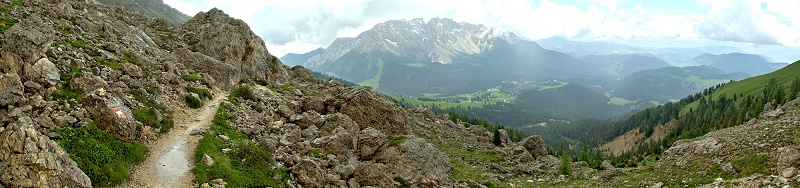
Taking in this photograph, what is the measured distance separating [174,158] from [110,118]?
186 inches

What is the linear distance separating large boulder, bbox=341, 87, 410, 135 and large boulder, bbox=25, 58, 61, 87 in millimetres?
29267

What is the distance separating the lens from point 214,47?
218ft

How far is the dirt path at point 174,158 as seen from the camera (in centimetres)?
2434

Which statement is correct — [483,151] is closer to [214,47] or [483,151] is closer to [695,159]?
[695,159]

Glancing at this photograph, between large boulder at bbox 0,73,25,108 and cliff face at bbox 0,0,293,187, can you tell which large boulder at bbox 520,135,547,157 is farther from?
large boulder at bbox 0,73,25,108

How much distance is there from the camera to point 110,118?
88.5ft

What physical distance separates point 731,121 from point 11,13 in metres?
168

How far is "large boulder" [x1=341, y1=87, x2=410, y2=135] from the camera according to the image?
53438 mm

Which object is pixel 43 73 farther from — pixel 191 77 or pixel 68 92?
pixel 191 77

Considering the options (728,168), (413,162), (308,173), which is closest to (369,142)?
(413,162)

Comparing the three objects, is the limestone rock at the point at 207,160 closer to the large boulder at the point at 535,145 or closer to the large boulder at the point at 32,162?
the large boulder at the point at 32,162

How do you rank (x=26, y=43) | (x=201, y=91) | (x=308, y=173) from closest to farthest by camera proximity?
1. (x=26, y=43)
2. (x=308, y=173)
3. (x=201, y=91)

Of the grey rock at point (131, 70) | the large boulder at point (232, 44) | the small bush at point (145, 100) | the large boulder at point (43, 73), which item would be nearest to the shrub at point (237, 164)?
the small bush at point (145, 100)

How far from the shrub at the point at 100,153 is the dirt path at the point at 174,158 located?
2.31 feet
